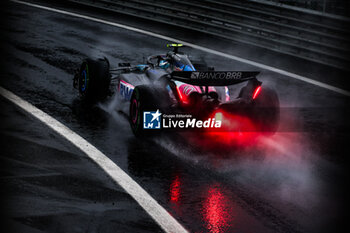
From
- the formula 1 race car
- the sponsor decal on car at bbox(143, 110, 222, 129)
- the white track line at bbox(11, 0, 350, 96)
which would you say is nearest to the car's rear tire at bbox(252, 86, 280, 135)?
the formula 1 race car

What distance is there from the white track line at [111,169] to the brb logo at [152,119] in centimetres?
82

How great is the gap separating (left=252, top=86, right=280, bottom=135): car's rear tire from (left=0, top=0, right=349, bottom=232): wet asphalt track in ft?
0.92

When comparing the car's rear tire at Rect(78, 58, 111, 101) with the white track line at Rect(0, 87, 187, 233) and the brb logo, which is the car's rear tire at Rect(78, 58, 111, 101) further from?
the brb logo

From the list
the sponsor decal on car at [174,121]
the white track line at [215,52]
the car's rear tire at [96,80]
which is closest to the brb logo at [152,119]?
the sponsor decal on car at [174,121]

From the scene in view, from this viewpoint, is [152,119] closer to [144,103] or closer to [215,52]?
[144,103]

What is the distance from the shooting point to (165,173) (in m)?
8.31

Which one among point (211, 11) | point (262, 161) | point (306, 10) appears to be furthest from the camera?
point (211, 11)

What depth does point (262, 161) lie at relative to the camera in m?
9.02

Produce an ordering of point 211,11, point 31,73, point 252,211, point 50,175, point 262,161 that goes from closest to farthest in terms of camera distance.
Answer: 1. point 252,211
2. point 50,175
3. point 262,161
4. point 31,73
5. point 211,11

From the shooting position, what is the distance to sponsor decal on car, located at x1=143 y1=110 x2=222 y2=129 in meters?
9.17

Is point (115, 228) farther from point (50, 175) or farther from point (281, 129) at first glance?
point (281, 129)

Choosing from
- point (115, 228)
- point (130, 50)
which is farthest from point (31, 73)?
point (115, 228)

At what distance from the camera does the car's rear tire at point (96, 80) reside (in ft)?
35.5

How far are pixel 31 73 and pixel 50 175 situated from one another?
5477 mm
